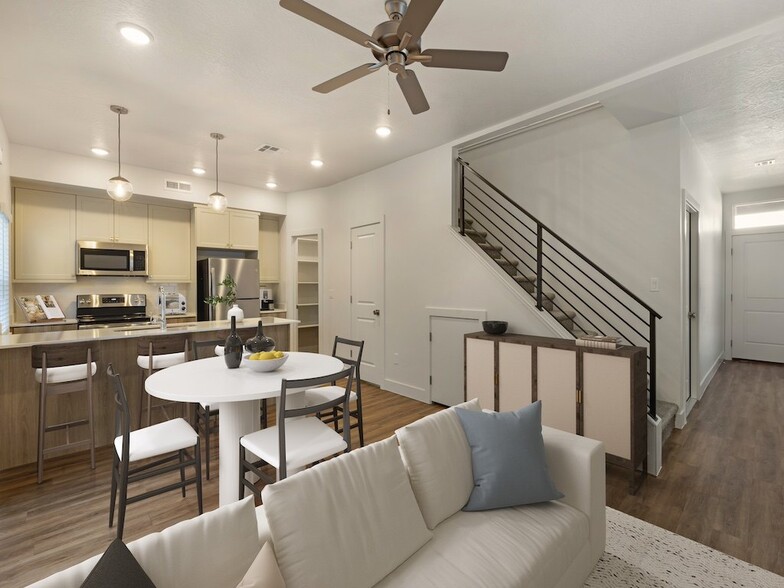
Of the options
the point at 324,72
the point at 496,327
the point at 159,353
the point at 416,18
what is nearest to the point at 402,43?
the point at 416,18

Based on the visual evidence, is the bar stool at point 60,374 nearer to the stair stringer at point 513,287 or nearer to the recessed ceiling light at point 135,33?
the recessed ceiling light at point 135,33

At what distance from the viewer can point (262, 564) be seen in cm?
100

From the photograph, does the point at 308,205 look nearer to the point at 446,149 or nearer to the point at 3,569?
the point at 446,149

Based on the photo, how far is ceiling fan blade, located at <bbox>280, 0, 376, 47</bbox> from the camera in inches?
65.8

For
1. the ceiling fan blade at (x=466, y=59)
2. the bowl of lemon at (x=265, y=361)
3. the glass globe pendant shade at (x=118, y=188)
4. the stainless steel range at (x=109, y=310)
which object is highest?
the ceiling fan blade at (x=466, y=59)

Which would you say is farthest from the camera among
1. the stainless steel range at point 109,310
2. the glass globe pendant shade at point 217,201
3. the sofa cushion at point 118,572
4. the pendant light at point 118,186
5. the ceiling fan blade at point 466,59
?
the stainless steel range at point 109,310

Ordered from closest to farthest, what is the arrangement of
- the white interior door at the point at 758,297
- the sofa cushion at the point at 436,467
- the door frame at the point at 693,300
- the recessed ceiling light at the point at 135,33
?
1. the sofa cushion at the point at 436,467
2. the recessed ceiling light at the point at 135,33
3. the door frame at the point at 693,300
4. the white interior door at the point at 758,297

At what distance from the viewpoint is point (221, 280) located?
572cm

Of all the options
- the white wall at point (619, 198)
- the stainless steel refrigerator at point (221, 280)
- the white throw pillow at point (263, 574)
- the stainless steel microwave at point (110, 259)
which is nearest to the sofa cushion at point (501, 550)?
the white throw pillow at point (263, 574)

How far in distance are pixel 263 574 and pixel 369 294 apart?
4.59 meters

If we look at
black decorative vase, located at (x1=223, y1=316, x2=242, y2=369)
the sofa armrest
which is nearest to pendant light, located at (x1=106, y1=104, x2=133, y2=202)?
black decorative vase, located at (x1=223, y1=316, x2=242, y2=369)

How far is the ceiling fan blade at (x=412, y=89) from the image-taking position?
2.15 metres

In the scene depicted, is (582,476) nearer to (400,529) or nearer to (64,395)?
(400,529)

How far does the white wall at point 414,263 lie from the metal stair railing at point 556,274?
0.27 meters
